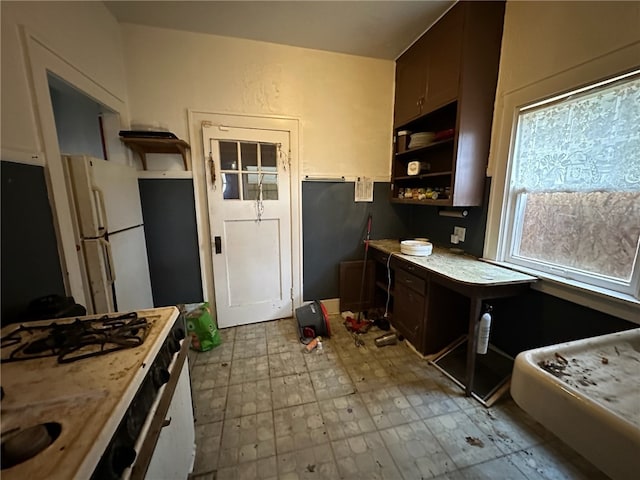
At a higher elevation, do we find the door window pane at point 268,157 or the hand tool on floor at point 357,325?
the door window pane at point 268,157

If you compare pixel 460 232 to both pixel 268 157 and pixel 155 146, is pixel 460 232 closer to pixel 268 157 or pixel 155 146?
pixel 268 157

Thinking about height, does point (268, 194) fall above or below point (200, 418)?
above

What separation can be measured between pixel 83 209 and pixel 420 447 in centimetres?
238

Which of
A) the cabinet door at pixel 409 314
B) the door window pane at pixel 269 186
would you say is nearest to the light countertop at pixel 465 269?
the cabinet door at pixel 409 314

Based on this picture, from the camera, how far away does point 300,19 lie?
6.91 feet

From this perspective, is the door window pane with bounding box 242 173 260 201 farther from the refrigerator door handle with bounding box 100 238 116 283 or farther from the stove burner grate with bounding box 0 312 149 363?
the stove burner grate with bounding box 0 312 149 363

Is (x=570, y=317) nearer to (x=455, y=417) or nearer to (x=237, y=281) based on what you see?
(x=455, y=417)

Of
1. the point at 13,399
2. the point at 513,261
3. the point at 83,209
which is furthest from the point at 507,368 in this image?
the point at 83,209

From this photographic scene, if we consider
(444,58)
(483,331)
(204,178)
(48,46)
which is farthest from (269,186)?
(483,331)

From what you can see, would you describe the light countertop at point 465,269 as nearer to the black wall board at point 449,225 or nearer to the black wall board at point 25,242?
the black wall board at point 449,225

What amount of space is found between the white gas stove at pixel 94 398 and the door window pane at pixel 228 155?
172 centimetres

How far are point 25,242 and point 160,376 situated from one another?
0.97 meters

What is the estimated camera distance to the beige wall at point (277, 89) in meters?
2.24

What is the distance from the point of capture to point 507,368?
6.57 ft
